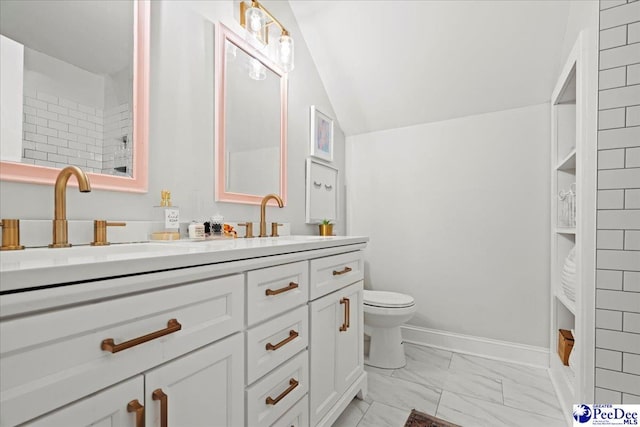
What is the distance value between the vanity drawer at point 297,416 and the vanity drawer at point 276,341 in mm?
193

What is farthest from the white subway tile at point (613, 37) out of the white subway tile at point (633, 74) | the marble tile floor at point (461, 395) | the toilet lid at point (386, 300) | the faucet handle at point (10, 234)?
the faucet handle at point (10, 234)

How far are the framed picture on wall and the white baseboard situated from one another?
5.05ft

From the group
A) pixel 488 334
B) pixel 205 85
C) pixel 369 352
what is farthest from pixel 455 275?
pixel 205 85

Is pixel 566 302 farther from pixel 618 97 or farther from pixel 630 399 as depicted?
pixel 618 97

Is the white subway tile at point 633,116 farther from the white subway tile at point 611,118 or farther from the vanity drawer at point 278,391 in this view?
the vanity drawer at point 278,391

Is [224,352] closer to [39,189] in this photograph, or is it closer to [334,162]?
[39,189]

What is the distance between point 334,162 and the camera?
2723 millimetres

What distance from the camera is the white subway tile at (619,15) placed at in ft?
4.31

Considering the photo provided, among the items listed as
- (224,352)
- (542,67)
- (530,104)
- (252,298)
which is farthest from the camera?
(530,104)

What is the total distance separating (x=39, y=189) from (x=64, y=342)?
659 mm

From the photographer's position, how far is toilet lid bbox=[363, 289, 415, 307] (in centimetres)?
208

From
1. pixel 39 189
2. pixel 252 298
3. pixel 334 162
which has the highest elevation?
pixel 334 162

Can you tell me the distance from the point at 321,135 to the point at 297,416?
1.86m
